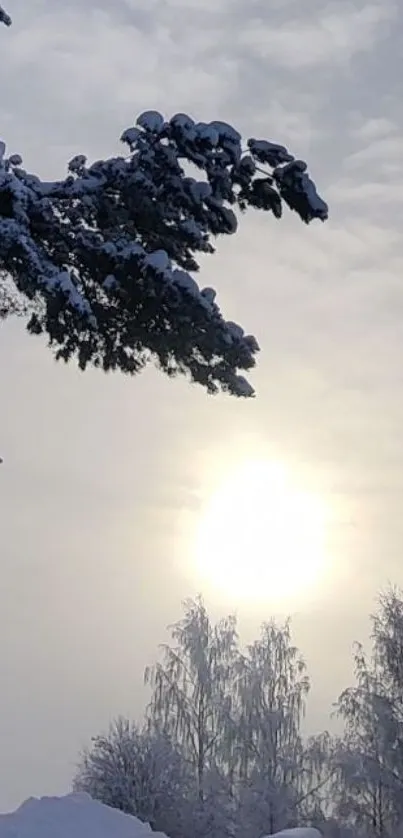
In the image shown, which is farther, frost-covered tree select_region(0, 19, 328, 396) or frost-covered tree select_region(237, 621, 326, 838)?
frost-covered tree select_region(237, 621, 326, 838)

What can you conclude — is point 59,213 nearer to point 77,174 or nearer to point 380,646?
point 77,174

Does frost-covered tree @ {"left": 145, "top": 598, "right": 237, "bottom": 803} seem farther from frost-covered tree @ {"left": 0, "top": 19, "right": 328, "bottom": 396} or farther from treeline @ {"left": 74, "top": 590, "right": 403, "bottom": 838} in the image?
frost-covered tree @ {"left": 0, "top": 19, "right": 328, "bottom": 396}

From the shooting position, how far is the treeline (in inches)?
1307

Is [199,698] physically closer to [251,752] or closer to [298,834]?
[251,752]

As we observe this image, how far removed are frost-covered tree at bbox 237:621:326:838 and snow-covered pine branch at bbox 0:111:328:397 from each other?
29.5m

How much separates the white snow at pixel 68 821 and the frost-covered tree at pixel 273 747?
26633 millimetres

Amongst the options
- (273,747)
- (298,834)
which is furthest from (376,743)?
(298,834)

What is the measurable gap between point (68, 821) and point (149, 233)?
522cm

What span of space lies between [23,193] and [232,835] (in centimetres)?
3094

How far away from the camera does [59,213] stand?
28.1 ft

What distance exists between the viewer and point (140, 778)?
34.3 m

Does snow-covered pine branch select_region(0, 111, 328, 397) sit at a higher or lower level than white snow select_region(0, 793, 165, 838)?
higher

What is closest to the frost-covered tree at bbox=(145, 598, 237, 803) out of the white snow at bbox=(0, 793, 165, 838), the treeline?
the treeline

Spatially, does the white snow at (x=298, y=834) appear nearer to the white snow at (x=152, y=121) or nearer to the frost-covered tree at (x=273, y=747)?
the white snow at (x=152, y=121)
